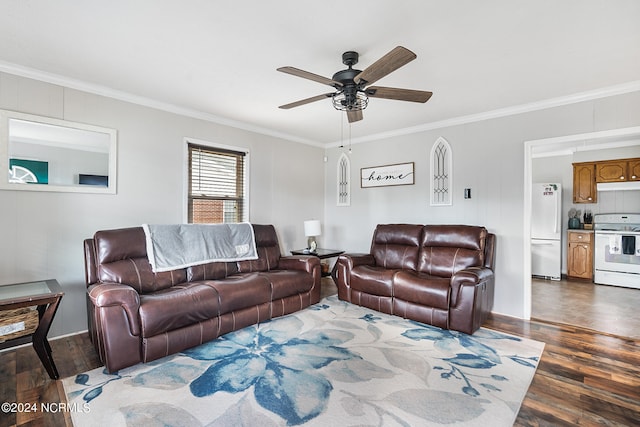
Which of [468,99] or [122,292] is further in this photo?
[468,99]

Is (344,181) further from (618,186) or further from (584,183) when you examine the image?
(618,186)

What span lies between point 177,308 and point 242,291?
0.65 metres

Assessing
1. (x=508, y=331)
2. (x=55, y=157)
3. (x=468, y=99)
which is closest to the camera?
(x=55, y=157)

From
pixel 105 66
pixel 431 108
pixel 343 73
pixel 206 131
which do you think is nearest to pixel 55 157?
pixel 105 66

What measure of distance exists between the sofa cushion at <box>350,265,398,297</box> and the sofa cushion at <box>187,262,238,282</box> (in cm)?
150

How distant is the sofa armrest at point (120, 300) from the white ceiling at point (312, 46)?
6.11 feet

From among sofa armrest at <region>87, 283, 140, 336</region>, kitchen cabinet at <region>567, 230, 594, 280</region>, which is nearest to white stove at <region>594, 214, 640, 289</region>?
kitchen cabinet at <region>567, 230, 594, 280</region>

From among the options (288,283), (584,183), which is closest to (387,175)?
(288,283)

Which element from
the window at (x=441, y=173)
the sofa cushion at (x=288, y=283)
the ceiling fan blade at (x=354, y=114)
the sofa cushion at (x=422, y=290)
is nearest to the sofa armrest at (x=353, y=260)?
the sofa cushion at (x=288, y=283)

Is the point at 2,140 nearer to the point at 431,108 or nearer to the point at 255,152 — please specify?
the point at 255,152

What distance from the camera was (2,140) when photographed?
8.84ft

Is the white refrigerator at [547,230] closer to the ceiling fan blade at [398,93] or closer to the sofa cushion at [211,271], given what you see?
the ceiling fan blade at [398,93]

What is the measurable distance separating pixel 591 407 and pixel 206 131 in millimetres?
4489

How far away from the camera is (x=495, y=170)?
390 cm
